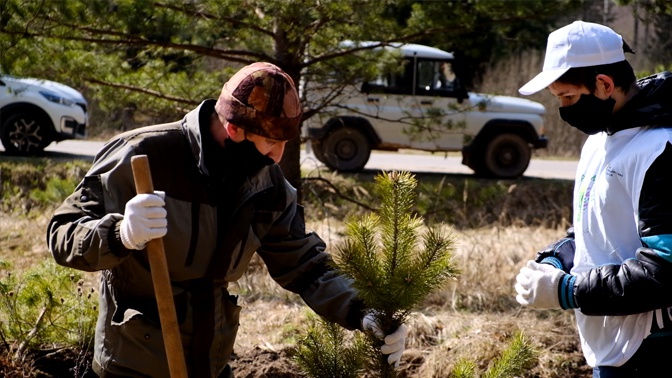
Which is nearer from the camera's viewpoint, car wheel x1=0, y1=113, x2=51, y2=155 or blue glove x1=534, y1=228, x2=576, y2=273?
blue glove x1=534, y1=228, x2=576, y2=273

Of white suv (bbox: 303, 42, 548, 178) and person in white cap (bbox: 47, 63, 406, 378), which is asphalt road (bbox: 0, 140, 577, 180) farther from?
person in white cap (bbox: 47, 63, 406, 378)

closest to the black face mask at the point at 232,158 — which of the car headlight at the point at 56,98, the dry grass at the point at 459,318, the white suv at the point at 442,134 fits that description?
the dry grass at the point at 459,318

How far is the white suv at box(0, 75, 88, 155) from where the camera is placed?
11531mm

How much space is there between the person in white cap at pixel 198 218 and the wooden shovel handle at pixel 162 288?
10 centimetres

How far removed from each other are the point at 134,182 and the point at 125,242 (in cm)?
27

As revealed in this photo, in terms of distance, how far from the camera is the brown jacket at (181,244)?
2.54 metres

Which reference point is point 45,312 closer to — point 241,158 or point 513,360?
point 241,158

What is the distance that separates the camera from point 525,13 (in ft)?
23.7

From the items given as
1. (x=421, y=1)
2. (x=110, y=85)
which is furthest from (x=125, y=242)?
(x=421, y=1)

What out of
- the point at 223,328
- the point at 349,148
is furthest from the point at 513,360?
the point at 349,148

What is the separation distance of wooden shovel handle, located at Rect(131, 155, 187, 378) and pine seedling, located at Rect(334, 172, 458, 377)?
0.48 m

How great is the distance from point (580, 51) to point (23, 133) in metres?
10.3

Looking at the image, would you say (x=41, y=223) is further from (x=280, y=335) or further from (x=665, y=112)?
(x=665, y=112)

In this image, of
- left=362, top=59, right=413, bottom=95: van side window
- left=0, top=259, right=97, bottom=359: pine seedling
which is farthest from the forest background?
left=362, top=59, right=413, bottom=95: van side window
